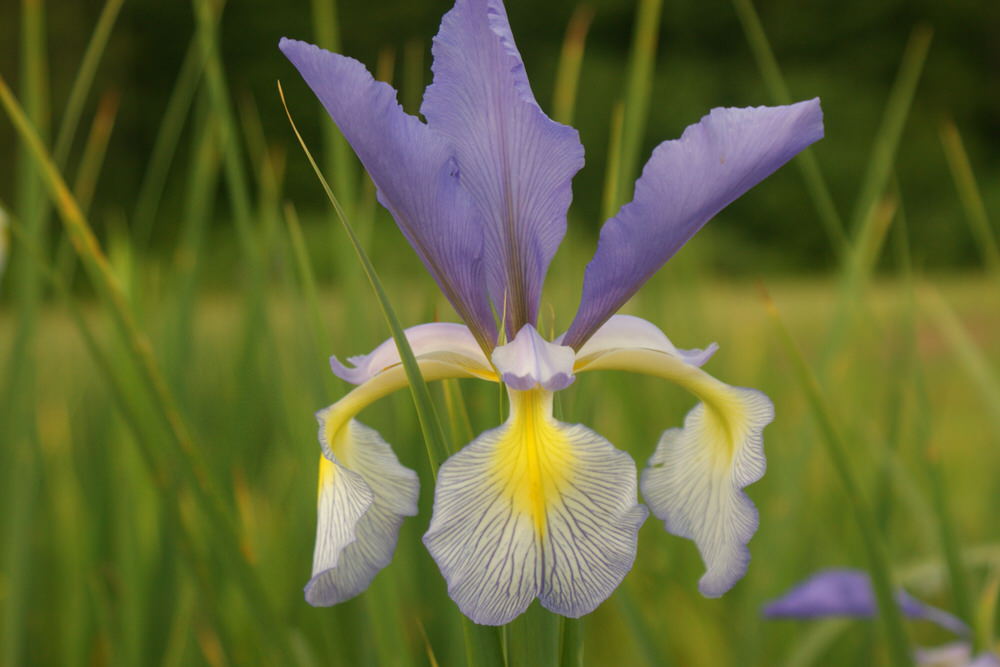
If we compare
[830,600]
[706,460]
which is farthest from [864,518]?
[706,460]

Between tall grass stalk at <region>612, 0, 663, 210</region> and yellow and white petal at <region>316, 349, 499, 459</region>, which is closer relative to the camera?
yellow and white petal at <region>316, 349, 499, 459</region>

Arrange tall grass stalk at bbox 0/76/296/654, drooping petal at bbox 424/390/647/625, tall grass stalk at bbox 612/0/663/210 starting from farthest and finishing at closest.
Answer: tall grass stalk at bbox 612/0/663/210 < tall grass stalk at bbox 0/76/296/654 < drooping petal at bbox 424/390/647/625

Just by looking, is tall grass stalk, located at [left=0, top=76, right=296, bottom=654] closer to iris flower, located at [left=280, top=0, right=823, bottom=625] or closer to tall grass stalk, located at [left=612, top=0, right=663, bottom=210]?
iris flower, located at [left=280, top=0, right=823, bottom=625]

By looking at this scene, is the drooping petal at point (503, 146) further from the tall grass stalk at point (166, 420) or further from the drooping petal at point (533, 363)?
the tall grass stalk at point (166, 420)

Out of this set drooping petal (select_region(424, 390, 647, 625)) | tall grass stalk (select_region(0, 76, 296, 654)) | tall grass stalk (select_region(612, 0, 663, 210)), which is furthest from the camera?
tall grass stalk (select_region(612, 0, 663, 210))

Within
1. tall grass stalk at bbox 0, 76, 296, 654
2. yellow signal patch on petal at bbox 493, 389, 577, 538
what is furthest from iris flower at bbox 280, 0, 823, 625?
tall grass stalk at bbox 0, 76, 296, 654

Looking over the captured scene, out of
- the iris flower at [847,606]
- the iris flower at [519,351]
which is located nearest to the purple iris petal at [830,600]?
the iris flower at [847,606]

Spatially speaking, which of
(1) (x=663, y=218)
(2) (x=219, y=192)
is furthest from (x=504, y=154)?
(2) (x=219, y=192)
